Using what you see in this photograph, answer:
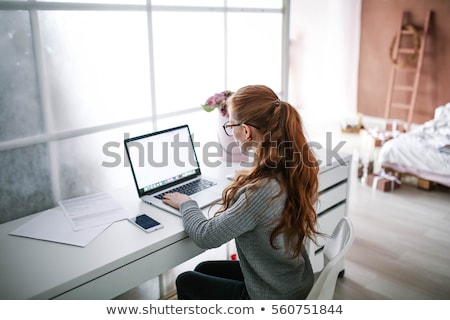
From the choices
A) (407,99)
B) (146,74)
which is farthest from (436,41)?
(146,74)

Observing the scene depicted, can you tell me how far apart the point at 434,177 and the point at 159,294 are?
2.38 m

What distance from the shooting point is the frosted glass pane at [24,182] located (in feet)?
5.55

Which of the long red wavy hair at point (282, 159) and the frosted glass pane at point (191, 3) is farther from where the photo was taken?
the frosted glass pane at point (191, 3)

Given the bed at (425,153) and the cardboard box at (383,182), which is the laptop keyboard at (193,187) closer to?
the cardboard box at (383,182)

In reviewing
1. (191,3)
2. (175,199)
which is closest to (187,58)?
(191,3)

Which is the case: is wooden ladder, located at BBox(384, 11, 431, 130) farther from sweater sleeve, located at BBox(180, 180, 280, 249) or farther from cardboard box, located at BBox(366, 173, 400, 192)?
sweater sleeve, located at BBox(180, 180, 280, 249)

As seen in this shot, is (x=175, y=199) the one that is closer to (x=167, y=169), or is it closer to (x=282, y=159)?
(x=167, y=169)

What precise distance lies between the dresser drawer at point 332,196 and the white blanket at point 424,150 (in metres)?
1.43

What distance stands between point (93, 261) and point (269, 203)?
57 centimetres

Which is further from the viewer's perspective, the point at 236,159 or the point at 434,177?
the point at 434,177

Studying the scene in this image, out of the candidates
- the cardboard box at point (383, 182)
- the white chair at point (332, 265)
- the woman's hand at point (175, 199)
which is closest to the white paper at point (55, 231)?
the woman's hand at point (175, 199)

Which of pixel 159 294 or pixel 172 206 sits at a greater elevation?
pixel 172 206

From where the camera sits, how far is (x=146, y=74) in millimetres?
2111

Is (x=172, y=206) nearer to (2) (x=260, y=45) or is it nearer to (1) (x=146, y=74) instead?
(1) (x=146, y=74)
